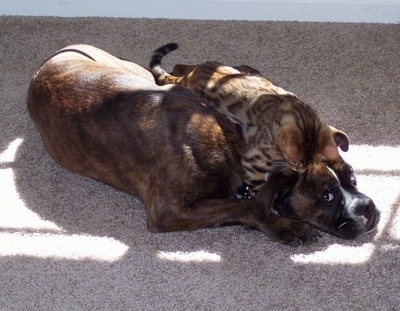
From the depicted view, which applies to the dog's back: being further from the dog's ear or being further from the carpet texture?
the dog's ear

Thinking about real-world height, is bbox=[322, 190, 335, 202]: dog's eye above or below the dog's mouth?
above

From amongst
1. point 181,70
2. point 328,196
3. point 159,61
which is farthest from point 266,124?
point 159,61

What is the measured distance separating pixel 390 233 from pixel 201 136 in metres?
0.74

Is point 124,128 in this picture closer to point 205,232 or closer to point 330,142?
point 205,232

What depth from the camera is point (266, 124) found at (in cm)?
278

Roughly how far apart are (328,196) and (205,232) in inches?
17.9

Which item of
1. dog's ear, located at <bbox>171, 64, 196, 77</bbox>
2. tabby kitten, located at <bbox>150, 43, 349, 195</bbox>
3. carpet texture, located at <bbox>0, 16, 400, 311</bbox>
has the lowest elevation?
carpet texture, located at <bbox>0, 16, 400, 311</bbox>

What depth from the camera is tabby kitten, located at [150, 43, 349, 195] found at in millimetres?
2641

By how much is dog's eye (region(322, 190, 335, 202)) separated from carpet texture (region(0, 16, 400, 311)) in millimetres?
160

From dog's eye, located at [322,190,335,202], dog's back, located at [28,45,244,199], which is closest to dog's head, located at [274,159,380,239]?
dog's eye, located at [322,190,335,202]

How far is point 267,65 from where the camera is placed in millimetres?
3666

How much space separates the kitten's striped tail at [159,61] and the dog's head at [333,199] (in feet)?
3.03

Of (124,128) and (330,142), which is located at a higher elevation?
(330,142)

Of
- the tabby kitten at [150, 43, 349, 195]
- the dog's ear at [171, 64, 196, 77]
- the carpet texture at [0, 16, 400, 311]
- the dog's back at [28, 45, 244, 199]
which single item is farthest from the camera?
the dog's ear at [171, 64, 196, 77]
